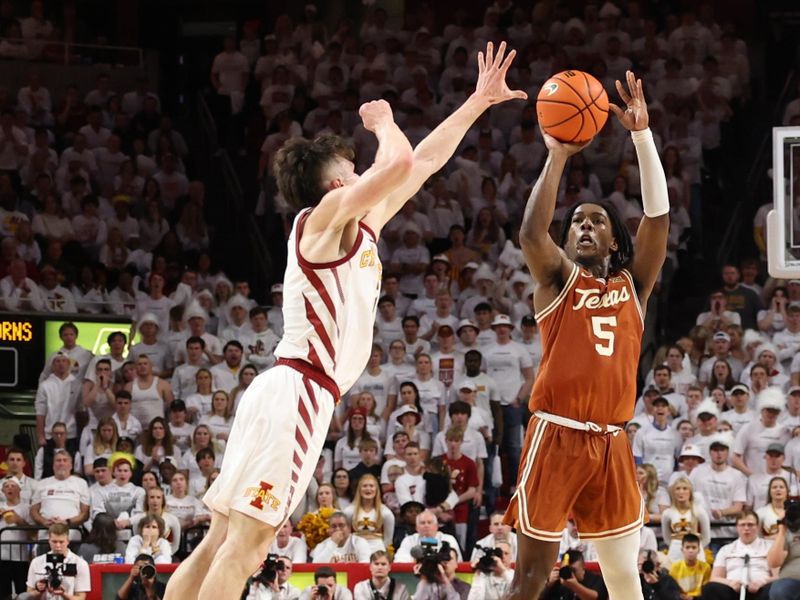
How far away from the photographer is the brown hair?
264 inches

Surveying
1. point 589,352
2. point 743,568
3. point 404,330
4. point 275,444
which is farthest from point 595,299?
point 404,330

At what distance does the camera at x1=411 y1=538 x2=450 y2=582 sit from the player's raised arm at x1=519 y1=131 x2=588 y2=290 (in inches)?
237

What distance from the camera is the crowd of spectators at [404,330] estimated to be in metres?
14.3

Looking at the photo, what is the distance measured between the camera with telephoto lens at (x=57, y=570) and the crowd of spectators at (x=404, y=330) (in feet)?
0.42

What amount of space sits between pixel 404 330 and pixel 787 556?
17.7 ft

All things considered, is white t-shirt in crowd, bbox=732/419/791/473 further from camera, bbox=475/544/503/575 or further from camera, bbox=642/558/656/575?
camera, bbox=475/544/503/575

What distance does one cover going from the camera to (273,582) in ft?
42.5

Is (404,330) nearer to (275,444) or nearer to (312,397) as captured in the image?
(312,397)

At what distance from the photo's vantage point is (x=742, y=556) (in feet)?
44.9

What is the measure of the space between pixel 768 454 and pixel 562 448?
7.95m

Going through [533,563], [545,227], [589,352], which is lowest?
[533,563]

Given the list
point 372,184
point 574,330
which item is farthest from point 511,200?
point 372,184

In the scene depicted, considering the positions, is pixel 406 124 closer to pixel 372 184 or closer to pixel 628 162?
pixel 628 162

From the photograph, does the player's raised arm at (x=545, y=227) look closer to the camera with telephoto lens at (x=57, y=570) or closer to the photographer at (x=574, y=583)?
the photographer at (x=574, y=583)
